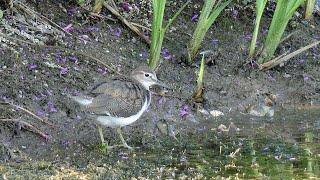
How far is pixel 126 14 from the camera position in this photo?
36.8ft

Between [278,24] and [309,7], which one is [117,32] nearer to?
[278,24]

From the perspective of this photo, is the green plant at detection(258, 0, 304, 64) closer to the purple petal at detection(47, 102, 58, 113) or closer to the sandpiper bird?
the sandpiper bird

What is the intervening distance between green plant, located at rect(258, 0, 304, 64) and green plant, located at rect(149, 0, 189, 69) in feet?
4.34

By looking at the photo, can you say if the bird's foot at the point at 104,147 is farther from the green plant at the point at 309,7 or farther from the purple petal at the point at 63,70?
the green plant at the point at 309,7

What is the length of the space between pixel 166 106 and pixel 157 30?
35.9 inches

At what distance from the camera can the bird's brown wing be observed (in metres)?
8.27

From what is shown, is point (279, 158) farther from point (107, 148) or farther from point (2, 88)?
point (2, 88)

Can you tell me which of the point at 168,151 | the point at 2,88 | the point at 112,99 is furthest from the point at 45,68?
the point at 168,151

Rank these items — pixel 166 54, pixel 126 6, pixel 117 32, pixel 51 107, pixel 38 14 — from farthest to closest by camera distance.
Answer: pixel 126 6
pixel 117 32
pixel 166 54
pixel 38 14
pixel 51 107

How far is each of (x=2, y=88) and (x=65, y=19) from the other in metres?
2.13

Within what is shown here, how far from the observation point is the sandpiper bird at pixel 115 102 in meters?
8.26

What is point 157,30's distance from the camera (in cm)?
984

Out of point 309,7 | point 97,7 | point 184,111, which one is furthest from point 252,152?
point 309,7

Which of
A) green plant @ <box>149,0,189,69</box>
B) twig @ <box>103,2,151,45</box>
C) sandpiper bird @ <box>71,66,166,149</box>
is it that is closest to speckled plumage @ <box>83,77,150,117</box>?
sandpiper bird @ <box>71,66,166,149</box>
